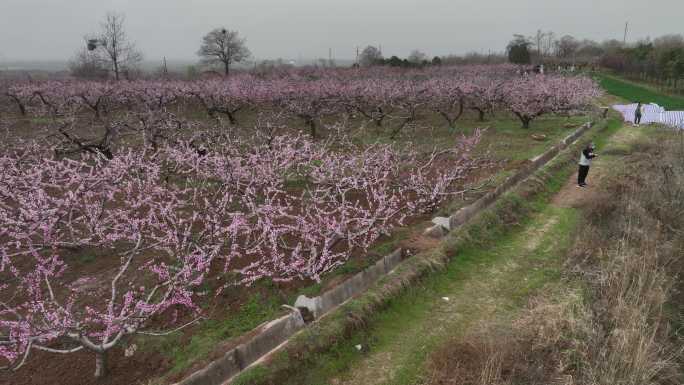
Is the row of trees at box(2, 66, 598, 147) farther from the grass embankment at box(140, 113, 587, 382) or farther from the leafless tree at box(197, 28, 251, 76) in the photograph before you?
the leafless tree at box(197, 28, 251, 76)

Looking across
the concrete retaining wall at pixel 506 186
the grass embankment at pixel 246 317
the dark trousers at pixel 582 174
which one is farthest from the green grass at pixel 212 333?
the dark trousers at pixel 582 174

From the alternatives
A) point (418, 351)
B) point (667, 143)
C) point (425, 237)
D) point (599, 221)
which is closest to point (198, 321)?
point (418, 351)

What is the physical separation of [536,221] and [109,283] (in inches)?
362

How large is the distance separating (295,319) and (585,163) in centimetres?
1038

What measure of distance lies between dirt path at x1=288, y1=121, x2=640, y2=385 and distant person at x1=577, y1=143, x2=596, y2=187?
265 cm

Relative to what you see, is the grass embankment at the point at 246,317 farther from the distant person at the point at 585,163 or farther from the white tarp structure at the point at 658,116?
the white tarp structure at the point at 658,116

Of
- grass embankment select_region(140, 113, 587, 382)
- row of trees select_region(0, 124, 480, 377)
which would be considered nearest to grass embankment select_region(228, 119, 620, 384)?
grass embankment select_region(140, 113, 587, 382)

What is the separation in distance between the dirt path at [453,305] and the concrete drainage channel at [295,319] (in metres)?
0.61

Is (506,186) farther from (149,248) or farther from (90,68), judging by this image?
(90,68)

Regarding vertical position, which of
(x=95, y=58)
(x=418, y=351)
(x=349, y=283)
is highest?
(x=95, y=58)

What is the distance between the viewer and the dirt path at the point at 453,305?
5.65 m

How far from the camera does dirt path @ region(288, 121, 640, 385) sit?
5648 mm

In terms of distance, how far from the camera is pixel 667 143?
16.4m

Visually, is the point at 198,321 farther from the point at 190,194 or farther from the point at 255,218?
the point at 190,194
